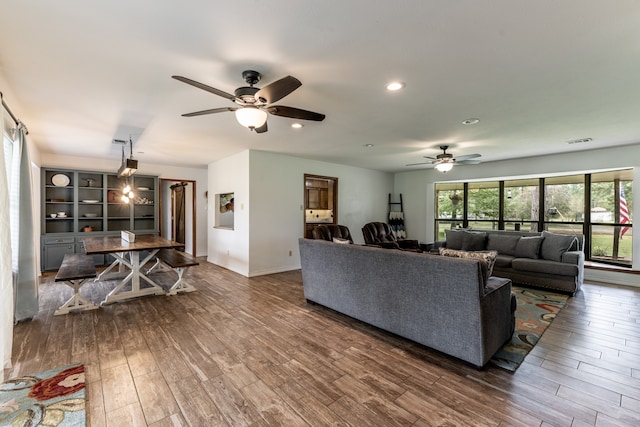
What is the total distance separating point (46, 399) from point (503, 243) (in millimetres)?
6552

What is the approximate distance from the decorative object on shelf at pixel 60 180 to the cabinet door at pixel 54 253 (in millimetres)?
1296

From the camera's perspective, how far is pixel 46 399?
6.33ft

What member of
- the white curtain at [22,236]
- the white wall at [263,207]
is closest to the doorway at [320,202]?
the white wall at [263,207]

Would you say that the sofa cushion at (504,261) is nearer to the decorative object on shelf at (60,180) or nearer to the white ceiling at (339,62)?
the white ceiling at (339,62)

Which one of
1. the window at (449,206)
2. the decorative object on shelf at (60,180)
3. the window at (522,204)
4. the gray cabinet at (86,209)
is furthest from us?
the window at (449,206)

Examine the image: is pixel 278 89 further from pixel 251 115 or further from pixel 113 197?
pixel 113 197

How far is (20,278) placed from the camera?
3.22 m

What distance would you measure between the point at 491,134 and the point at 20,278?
21.0 feet

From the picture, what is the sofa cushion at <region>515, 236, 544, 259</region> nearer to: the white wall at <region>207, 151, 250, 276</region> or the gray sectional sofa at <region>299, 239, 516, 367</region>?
the gray sectional sofa at <region>299, 239, 516, 367</region>

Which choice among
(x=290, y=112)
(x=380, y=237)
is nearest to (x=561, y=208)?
(x=380, y=237)

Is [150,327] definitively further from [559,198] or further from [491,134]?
[559,198]

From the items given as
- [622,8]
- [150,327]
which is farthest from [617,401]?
[150,327]

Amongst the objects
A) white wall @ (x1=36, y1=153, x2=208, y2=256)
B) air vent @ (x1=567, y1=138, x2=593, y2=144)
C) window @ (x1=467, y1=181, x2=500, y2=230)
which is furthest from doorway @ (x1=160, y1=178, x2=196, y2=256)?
air vent @ (x1=567, y1=138, x2=593, y2=144)

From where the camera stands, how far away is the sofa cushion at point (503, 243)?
5.35 m
